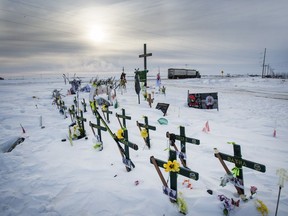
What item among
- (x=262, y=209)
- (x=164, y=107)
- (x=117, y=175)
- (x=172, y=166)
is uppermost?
(x=172, y=166)

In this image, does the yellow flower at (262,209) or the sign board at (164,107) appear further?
the sign board at (164,107)

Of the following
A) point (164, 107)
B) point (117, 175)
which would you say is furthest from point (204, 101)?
point (117, 175)

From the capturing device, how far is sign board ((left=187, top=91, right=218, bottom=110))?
1203cm

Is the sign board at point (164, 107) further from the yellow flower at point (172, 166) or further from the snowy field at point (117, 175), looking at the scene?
the yellow flower at point (172, 166)

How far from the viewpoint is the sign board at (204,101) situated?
39.5ft

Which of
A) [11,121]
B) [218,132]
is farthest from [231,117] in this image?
[11,121]

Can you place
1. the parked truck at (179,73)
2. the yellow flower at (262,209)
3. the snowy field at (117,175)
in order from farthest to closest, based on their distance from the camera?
the parked truck at (179,73), the snowy field at (117,175), the yellow flower at (262,209)

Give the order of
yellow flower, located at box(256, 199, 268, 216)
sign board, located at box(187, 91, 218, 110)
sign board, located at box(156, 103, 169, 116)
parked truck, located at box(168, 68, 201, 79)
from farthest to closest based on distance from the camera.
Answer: parked truck, located at box(168, 68, 201, 79) → sign board, located at box(187, 91, 218, 110) → sign board, located at box(156, 103, 169, 116) → yellow flower, located at box(256, 199, 268, 216)

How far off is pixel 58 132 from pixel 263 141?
8102mm

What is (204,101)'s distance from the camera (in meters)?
12.2

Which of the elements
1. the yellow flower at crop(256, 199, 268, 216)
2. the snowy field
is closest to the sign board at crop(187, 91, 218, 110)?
the snowy field

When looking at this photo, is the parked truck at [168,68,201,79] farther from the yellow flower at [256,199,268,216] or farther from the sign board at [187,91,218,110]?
the yellow flower at [256,199,268,216]

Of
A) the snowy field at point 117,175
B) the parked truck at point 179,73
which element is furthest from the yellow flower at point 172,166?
the parked truck at point 179,73

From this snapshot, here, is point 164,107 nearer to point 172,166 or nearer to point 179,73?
point 172,166
